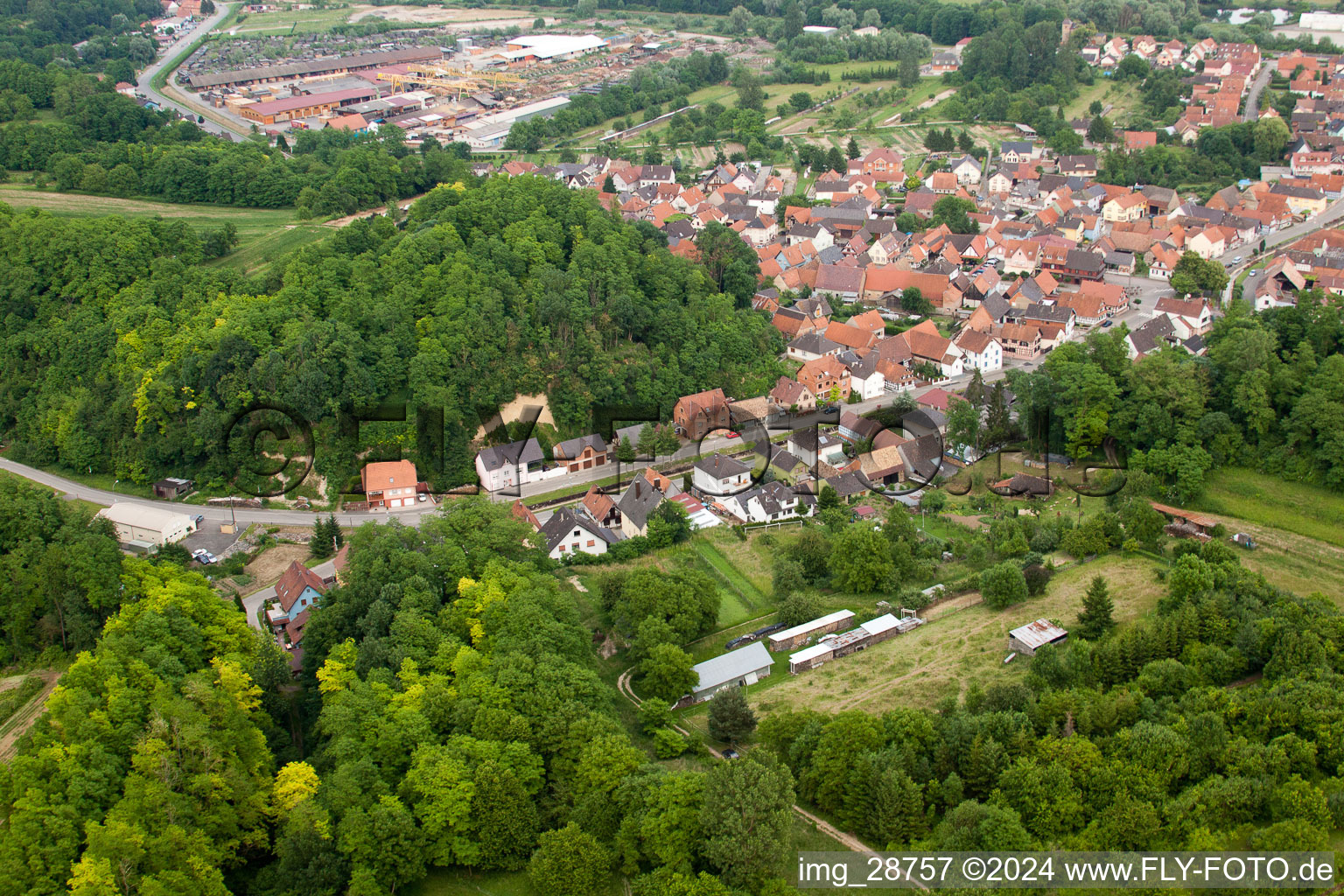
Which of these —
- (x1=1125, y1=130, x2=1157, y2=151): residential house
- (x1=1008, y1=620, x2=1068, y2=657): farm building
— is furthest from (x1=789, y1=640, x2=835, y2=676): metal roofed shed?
(x1=1125, y1=130, x2=1157, y2=151): residential house

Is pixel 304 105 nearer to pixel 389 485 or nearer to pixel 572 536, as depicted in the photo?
pixel 389 485

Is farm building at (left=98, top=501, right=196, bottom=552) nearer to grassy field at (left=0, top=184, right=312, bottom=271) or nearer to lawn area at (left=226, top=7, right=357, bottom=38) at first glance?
grassy field at (left=0, top=184, right=312, bottom=271)

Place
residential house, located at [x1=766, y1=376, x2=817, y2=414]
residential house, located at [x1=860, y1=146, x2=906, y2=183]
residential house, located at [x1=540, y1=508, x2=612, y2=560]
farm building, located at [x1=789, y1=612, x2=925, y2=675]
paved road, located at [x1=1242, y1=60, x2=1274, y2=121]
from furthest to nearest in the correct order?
paved road, located at [x1=1242, y1=60, x2=1274, y2=121] < residential house, located at [x1=860, y1=146, x2=906, y2=183] < residential house, located at [x1=766, y1=376, x2=817, y2=414] < residential house, located at [x1=540, y1=508, x2=612, y2=560] < farm building, located at [x1=789, y1=612, x2=925, y2=675]

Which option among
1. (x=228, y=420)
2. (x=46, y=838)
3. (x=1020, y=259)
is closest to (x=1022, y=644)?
(x=46, y=838)

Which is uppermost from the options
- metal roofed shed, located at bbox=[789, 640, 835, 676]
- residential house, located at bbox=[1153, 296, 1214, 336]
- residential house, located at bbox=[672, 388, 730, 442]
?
residential house, located at bbox=[1153, 296, 1214, 336]

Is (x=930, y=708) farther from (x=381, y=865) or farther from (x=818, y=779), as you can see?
(x=381, y=865)

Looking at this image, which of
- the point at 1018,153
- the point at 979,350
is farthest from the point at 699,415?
the point at 1018,153

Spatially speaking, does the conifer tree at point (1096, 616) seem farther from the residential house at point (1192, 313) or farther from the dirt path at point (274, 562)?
the residential house at point (1192, 313)
